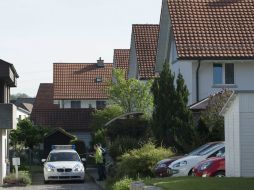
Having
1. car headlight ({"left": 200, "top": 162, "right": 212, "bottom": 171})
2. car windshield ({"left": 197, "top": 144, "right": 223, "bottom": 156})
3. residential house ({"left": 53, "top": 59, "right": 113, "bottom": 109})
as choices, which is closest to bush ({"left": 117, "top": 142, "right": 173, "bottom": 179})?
car windshield ({"left": 197, "top": 144, "right": 223, "bottom": 156})

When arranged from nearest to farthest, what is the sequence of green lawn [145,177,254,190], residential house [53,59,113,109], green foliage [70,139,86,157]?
1. green lawn [145,177,254,190]
2. green foliage [70,139,86,157]
3. residential house [53,59,113,109]

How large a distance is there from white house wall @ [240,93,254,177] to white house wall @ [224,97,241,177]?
5.8 inches

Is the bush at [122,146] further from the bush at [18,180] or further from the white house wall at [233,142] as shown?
the white house wall at [233,142]

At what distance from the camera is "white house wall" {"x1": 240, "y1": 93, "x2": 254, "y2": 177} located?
20.3 metres

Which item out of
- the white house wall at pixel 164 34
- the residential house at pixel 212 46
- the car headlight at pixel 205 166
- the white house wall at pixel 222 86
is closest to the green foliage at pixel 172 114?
the residential house at pixel 212 46

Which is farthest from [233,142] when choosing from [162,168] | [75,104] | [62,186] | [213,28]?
[75,104]

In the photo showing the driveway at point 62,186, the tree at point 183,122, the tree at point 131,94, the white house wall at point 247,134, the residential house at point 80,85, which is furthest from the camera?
the residential house at point 80,85

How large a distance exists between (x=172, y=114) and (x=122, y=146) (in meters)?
3.06

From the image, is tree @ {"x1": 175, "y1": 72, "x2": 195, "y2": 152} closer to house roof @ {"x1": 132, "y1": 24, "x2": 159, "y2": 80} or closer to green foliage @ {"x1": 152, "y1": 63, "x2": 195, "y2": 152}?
green foliage @ {"x1": 152, "y1": 63, "x2": 195, "y2": 152}

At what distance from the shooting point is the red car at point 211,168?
21.5 metres

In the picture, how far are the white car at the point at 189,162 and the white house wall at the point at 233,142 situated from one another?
7.21ft

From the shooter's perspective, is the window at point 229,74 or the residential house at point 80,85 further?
the residential house at point 80,85

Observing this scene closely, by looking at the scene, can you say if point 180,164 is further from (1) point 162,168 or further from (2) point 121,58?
(2) point 121,58

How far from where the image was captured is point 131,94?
4650cm
